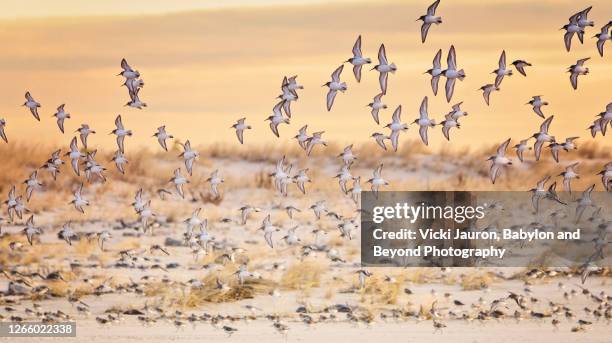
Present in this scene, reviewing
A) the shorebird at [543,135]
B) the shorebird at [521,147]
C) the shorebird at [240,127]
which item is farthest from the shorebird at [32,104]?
the shorebird at [543,135]

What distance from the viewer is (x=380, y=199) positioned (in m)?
31.8

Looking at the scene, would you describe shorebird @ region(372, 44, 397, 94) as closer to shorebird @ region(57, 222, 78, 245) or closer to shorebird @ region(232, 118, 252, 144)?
shorebird @ region(232, 118, 252, 144)

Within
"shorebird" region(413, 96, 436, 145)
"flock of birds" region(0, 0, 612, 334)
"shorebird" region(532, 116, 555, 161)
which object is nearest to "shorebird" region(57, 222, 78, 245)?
"flock of birds" region(0, 0, 612, 334)

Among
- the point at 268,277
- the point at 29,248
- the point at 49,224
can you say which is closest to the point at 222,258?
the point at 268,277

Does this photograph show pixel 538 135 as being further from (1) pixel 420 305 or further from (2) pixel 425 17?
(1) pixel 420 305

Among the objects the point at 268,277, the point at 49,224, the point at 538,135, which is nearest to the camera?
the point at 268,277

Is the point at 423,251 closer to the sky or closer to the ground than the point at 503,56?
closer to the ground

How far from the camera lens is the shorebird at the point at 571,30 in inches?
992

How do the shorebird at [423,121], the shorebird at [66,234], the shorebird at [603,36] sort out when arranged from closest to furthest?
the shorebird at [603,36]
the shorebird at [423,121]
the shorebird at [66,234]

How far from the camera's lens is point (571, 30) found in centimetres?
2539

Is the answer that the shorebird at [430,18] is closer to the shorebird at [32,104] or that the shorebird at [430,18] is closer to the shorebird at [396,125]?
the shorebird at [396,125]

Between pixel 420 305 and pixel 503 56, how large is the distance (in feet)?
15.3

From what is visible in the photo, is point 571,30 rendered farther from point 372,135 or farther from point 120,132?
point 120,132

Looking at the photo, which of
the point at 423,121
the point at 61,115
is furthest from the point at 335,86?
the point at 61,115
